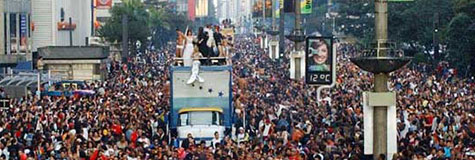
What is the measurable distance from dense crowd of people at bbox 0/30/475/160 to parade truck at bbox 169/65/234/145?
495 mm

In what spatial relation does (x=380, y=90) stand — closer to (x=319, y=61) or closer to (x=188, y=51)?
(x=188, y=51)

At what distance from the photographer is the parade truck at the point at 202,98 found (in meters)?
29.4

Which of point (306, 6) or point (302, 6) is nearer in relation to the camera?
point (306, 6)

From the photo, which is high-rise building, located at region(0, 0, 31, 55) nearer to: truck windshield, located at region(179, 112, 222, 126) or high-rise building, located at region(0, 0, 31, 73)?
high-rise building, located at region(0, 0, 31, 73)

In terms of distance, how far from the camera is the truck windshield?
29203mm

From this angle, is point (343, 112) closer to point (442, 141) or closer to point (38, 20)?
point (442, 141)

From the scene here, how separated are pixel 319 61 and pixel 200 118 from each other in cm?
626

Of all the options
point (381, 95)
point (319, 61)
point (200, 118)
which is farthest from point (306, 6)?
point (381, 95)

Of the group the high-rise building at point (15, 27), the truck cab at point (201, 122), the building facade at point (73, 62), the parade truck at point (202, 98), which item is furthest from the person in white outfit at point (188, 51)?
the high-rise building at point (15, 27)

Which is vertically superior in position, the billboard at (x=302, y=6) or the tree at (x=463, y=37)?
the billboard at (x=302, y=6)

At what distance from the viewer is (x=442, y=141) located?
23094mm

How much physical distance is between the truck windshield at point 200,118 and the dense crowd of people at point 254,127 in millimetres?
572

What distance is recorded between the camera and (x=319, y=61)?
3456 cm

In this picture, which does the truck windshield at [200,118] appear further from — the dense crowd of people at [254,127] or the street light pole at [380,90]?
the street light pole at [380,90]
